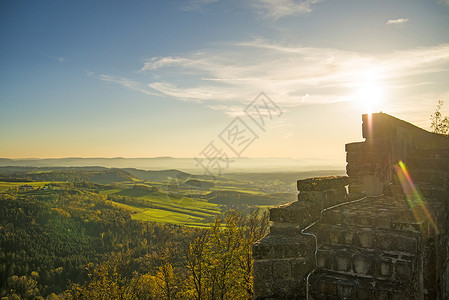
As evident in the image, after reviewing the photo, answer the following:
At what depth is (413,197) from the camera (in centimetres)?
663

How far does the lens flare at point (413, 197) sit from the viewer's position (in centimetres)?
463

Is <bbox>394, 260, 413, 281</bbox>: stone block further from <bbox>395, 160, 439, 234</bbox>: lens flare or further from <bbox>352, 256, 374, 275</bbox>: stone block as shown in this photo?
<bbox>395, 160, 439, 234</bbox>: lens flare

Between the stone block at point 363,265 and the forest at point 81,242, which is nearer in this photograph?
the stone block at point 363,265

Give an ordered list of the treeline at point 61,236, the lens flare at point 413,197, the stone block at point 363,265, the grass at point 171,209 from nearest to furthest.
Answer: the stone block at point 363,265 < the lens flare at point 413,197 < the treeline at point 61,236 < the grass at point 171,209

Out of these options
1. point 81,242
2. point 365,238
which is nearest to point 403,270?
point 365,238

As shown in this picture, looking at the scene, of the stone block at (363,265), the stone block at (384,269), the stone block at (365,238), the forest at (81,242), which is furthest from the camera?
the forest at (81,242)

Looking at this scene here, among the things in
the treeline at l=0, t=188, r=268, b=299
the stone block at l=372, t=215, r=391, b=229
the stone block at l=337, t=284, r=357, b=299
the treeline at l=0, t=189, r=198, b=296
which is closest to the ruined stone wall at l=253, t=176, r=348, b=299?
the stone block at l=337, t=284, r=357, b=299

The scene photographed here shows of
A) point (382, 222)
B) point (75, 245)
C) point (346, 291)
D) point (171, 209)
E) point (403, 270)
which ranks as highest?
point (382, 222)

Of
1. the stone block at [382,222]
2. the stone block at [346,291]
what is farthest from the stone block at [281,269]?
the stone block at [382,222]

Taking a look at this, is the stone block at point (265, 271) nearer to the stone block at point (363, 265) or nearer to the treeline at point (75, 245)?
the stone block at point (363, 265)

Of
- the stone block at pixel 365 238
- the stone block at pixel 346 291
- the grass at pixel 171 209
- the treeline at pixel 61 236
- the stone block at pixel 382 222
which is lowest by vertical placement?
the treeline at pixel 61 236

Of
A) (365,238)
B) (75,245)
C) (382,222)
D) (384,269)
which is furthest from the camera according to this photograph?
(75,245)

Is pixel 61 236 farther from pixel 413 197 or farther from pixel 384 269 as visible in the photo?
pixel 384 269

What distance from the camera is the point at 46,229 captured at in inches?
3937
